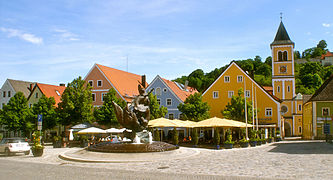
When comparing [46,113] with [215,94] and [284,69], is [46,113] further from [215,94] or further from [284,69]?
[284,69]

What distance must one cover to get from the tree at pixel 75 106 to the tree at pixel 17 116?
269 inches

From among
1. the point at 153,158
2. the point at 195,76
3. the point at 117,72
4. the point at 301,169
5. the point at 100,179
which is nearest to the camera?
the point at 100,179

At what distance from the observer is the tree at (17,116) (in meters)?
48.6

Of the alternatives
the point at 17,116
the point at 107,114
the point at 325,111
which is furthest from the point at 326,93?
the point at 17,116

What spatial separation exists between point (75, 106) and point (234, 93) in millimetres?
22579

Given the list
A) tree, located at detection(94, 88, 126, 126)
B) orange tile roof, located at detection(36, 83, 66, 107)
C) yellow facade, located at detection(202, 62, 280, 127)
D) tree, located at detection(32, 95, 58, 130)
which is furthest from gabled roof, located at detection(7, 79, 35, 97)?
yellow facade, located at detection(202, 62, 280, 127)

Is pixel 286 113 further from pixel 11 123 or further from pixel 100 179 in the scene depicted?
pixel 100 179

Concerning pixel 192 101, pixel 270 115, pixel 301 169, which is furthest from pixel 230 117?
pixel 301 169

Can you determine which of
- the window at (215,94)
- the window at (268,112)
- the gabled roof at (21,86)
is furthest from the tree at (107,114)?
the gabled roof at (21,86)

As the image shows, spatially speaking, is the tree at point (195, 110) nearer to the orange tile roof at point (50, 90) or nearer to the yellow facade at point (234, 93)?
the yellow facade at point (234, 93)

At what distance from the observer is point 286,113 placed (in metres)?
63.4

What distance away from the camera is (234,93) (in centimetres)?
4950

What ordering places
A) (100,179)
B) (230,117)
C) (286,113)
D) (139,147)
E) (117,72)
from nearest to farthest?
1. (100,179)
2. (139,147)
3. (230,117)
4. (117,72)
5. (286,113)

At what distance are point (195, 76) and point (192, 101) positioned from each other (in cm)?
5660
